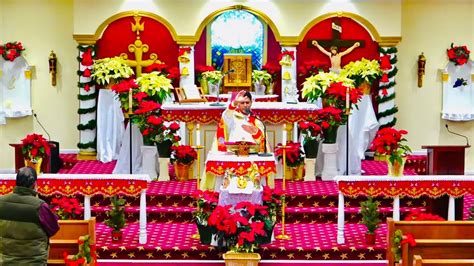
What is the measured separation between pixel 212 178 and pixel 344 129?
392cm

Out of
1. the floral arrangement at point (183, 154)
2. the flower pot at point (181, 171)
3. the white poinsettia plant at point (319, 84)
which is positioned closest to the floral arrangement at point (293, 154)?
the white poinsettia plant at point (319, 84)

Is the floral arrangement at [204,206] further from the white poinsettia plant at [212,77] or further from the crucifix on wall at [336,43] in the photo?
the crucifix on wall at [336,43]

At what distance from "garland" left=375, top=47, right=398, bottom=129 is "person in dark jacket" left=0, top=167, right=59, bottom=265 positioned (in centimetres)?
1054

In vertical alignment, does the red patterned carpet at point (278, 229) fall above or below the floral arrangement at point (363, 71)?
below

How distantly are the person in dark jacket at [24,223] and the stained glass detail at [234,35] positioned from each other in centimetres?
1040

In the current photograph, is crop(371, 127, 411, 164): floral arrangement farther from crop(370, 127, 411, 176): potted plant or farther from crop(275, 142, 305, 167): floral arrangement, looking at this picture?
crop(275, 142, 305, 167): floral arrangement

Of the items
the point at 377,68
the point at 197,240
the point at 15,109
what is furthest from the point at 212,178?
the point at 15,109

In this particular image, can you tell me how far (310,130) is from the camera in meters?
14.8

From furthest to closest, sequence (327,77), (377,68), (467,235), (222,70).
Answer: (222,70)
(377,68)
(327,77)
(467,235)

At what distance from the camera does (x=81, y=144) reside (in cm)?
1739

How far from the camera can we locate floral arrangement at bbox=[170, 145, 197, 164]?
14.7 metres

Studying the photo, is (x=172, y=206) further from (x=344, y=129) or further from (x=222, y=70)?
(x=222, y=70)

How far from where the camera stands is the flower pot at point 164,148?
48.3 ft

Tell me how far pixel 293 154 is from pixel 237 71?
12.1 ft
